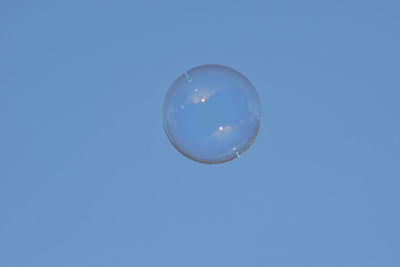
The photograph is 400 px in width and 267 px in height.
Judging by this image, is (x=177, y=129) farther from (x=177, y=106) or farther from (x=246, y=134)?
(x=246, y=134)

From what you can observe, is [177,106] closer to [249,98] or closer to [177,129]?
[177,129]

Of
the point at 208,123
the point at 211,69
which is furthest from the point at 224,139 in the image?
the point at 211,69

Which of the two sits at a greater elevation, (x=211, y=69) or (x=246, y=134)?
(x=211, y=69)

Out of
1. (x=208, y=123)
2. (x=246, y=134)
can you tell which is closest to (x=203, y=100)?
(x=208, y=123)

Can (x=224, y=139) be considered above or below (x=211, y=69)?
below
